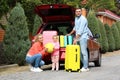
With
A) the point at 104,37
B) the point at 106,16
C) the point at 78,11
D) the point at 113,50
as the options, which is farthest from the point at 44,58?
the point at 106,16

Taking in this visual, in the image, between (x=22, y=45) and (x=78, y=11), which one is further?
(x=22, y=45)

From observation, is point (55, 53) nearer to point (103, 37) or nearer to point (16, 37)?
point (16, 37)

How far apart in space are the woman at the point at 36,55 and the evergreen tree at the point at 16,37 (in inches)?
196

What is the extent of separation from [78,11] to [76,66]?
1.78m

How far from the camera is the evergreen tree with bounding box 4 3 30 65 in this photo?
19109mm

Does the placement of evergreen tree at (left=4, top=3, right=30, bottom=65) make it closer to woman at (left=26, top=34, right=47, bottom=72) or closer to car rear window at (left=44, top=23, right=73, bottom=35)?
car rear window at (left=44, top=23, right=73, bottom=35)

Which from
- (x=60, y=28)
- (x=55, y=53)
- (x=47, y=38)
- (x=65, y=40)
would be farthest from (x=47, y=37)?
(x=60, y=28)

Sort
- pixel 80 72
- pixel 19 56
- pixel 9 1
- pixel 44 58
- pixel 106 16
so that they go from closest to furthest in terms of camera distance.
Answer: pixel 80 72, pixel 44 58, pixel 19 56, pixel 9 1, pixel 106 16

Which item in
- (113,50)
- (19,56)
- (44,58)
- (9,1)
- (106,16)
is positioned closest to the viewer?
(44,58)

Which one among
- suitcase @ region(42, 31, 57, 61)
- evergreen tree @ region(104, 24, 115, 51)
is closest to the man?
suitcase @ region(42, 31, 57, 61)

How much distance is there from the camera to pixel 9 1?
21.6m

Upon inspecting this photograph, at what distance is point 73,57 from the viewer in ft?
45.0

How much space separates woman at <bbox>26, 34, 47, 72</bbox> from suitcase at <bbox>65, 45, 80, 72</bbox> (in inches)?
33.5

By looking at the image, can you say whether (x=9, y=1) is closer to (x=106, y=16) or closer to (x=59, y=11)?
(x=59, y=11)
